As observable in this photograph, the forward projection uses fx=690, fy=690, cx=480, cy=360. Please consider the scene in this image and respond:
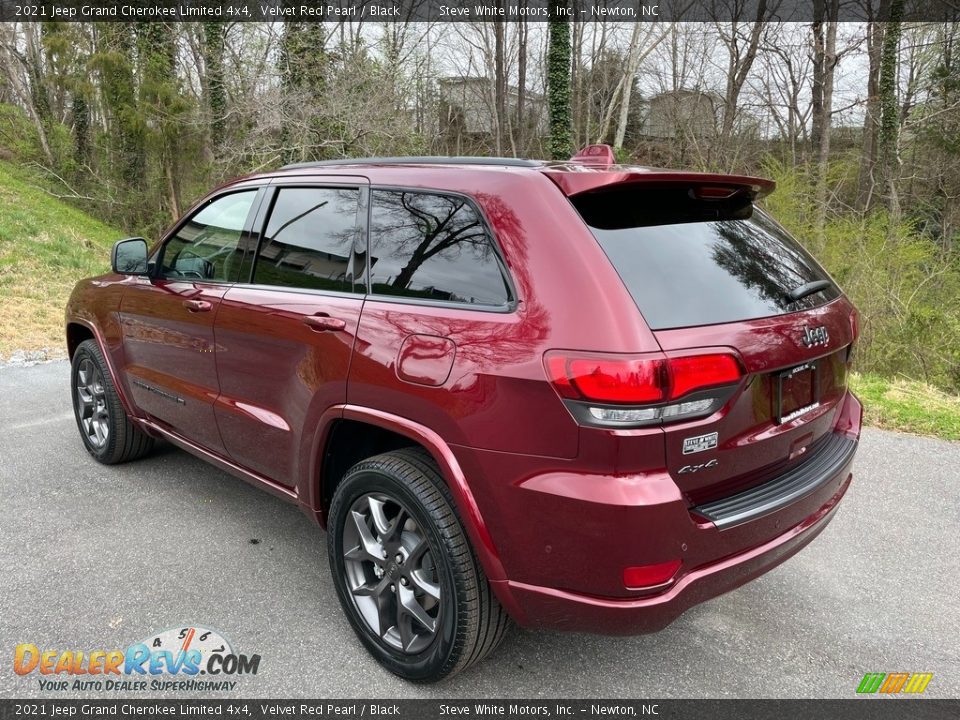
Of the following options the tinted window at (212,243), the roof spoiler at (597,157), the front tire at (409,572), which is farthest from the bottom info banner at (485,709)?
the roof spoiler at (597,157)

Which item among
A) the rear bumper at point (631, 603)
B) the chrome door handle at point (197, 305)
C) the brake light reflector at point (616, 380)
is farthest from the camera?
the chrome door handle at point (197, 305)

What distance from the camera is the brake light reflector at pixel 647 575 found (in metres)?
1.96

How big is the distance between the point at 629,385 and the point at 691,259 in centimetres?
61

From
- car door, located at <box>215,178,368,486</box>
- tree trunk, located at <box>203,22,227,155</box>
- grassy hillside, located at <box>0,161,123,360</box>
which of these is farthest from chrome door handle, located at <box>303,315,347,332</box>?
tree trunk, located at <box>203,22,227,155</box>

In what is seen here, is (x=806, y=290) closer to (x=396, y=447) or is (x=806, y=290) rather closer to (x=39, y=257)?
(x=396, y=447)

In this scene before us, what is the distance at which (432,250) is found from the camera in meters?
2.45

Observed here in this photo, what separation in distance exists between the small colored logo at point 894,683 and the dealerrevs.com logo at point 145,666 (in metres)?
2.22

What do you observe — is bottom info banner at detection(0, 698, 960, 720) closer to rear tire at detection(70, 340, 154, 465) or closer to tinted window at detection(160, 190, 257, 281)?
tinted window at detection(160, 190, 257, 281)

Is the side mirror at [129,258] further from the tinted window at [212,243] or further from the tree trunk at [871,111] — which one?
the tree trunk at [871,111]

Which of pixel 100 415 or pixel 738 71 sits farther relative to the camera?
pixel 738 71

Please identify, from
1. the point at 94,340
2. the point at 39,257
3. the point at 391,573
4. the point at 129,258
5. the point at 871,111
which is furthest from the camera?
the point at 871,111

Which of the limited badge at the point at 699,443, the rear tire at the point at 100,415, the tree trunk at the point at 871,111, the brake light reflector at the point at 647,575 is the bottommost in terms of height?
the rear tire at the point at 100,415

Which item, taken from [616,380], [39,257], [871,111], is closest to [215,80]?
[39,257]

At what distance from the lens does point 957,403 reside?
6352mm
